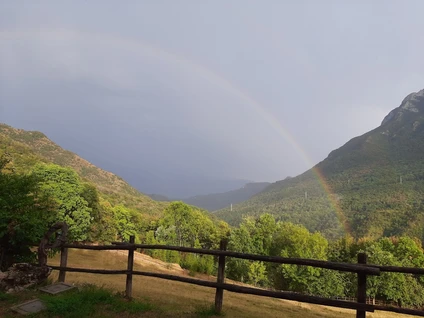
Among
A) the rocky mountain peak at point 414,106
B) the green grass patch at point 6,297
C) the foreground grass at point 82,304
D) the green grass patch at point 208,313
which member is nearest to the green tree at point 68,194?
the green grass patch at point 6,297

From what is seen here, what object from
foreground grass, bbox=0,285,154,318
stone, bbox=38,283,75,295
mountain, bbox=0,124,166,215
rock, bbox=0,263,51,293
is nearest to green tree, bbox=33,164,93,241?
rock, bbox=0,263,51,293

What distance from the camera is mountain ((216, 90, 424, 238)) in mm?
79688

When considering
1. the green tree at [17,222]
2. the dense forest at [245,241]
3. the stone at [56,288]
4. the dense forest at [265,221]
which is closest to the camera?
the stone at [56,288]

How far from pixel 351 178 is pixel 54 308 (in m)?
134

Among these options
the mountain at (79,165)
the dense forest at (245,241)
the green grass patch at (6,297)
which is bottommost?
the dense forest at (245,241)

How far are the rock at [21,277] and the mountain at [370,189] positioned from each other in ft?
249

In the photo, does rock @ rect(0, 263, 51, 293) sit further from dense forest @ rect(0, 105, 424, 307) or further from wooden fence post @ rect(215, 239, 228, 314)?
wooden fence post @ rect(215, 239, 228, 314)

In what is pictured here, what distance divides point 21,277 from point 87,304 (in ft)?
8.19

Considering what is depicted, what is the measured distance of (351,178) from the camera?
124188 mm

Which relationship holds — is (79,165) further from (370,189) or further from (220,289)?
(220,289)

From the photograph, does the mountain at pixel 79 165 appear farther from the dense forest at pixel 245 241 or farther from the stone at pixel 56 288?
the stone at pixel 56 288

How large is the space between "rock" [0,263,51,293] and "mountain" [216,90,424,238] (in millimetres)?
75853

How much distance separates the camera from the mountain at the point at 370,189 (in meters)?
79.7

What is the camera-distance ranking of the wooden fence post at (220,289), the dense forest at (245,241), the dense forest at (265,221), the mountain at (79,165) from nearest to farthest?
1. the wooden fence post at (220,289)
2. the dense forest at (265,221)
3. the dense forest at (245,241)
4. the mountain at (79,165)
